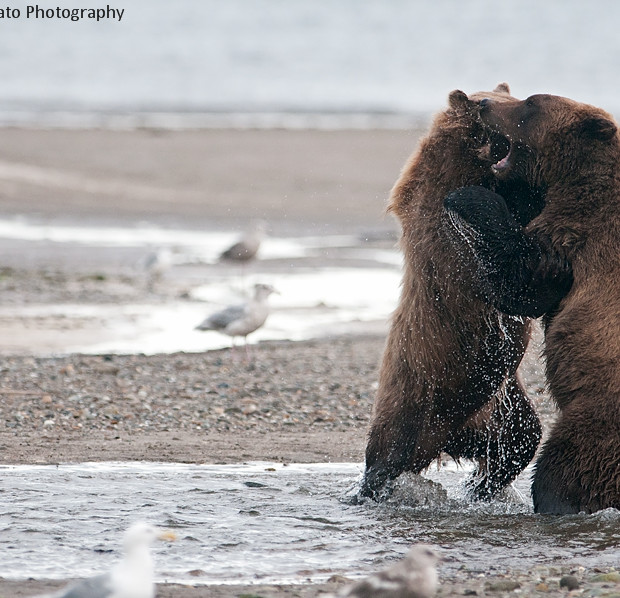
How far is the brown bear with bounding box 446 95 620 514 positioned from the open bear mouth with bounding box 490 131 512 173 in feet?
0.05

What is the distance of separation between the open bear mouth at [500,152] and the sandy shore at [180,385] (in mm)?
610

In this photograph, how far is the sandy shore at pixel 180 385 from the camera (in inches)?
253

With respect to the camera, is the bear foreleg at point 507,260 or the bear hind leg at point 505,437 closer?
the bear foreleg at point 507,260

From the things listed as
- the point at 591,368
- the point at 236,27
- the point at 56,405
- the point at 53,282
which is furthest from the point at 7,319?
the point at 236,27

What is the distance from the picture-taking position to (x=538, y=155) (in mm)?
5648

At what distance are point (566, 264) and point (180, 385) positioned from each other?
12.0 ft

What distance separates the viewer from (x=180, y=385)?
821cm

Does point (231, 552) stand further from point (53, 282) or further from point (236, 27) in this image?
point (236, 27)

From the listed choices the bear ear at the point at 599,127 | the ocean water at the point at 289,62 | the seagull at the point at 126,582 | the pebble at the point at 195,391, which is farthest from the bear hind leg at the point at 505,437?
the ocean water at the point at 289,62

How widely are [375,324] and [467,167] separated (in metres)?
5.46

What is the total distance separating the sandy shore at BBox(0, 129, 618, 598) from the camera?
643 cm

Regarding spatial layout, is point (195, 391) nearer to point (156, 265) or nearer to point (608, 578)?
point (608, 578)

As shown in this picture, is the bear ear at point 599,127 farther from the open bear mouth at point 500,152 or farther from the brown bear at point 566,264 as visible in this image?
the open bear mouth at point 500,152

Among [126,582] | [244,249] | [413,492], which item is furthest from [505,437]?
[244,249]
